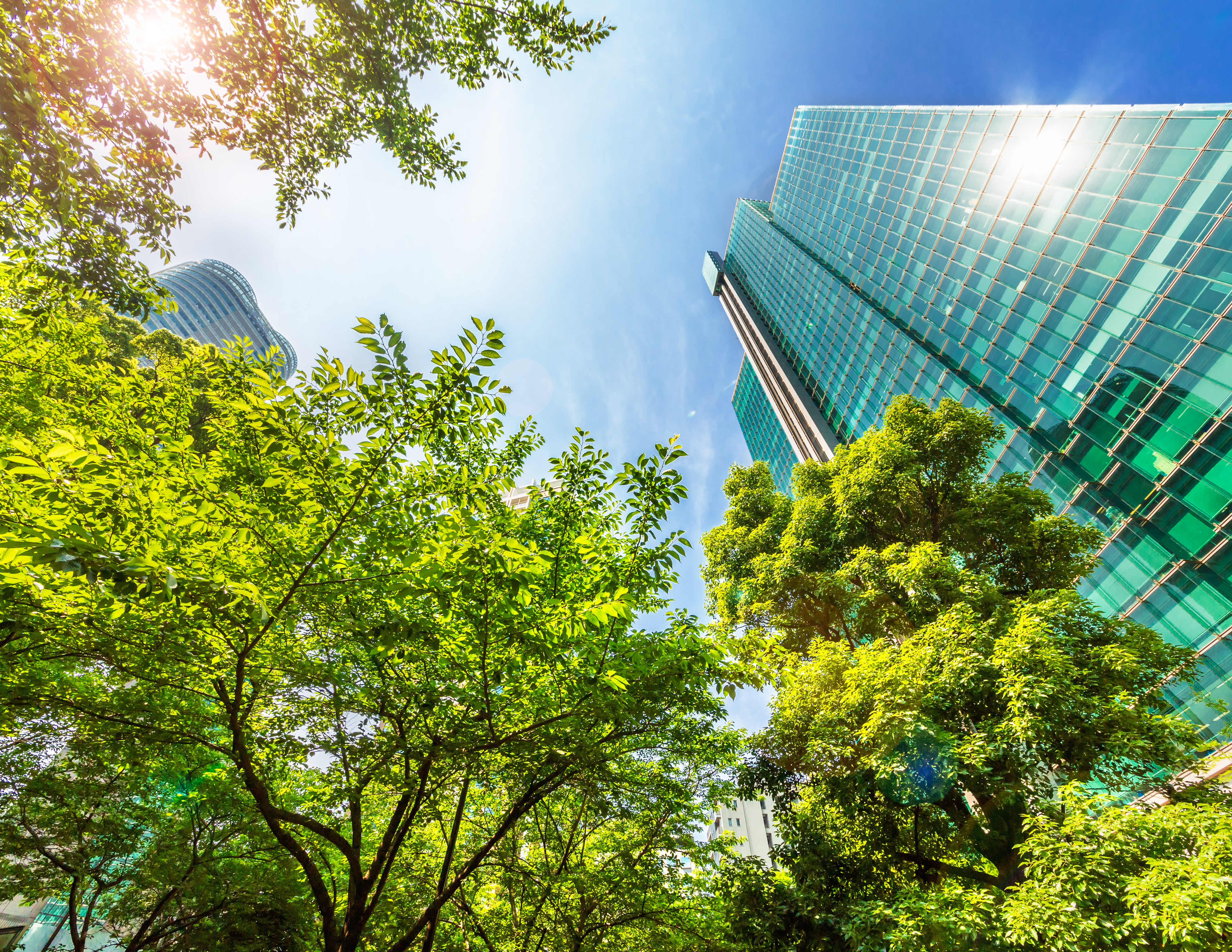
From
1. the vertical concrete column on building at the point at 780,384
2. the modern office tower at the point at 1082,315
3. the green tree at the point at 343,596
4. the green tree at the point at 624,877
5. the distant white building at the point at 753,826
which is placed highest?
the vertical concrete column on building at the point at 780,384

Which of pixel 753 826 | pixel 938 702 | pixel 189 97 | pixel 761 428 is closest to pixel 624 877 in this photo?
pixel 938 702

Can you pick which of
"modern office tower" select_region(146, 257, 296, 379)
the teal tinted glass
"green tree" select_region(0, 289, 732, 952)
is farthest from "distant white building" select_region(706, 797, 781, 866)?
"modern office tower" select_region(146, 257, 296, 379)

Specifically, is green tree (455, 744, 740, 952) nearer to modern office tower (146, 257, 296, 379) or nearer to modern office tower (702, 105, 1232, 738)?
modern office tower (702, 105, 1232, 738)

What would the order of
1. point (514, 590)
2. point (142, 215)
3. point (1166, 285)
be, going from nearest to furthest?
point (514, 590)
point (142, 215)
point (1166, 285)

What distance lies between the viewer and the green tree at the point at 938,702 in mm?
6836

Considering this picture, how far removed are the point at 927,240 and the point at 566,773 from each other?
37.9 m

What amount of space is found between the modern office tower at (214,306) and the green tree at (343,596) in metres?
93.1

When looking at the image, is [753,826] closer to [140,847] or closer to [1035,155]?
[140,847]

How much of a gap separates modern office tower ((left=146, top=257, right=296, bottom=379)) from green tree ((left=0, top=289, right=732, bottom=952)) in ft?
306

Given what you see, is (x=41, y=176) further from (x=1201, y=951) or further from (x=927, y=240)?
(x=927, y=240)

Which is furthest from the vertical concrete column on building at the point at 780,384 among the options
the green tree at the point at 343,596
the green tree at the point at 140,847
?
the green tree at the point at 140,847

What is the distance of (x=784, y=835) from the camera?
857cm

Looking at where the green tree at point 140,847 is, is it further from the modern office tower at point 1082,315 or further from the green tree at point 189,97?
the modern office tower at point 1082,315

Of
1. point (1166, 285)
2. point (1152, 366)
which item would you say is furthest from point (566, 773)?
point (1166, 285)
